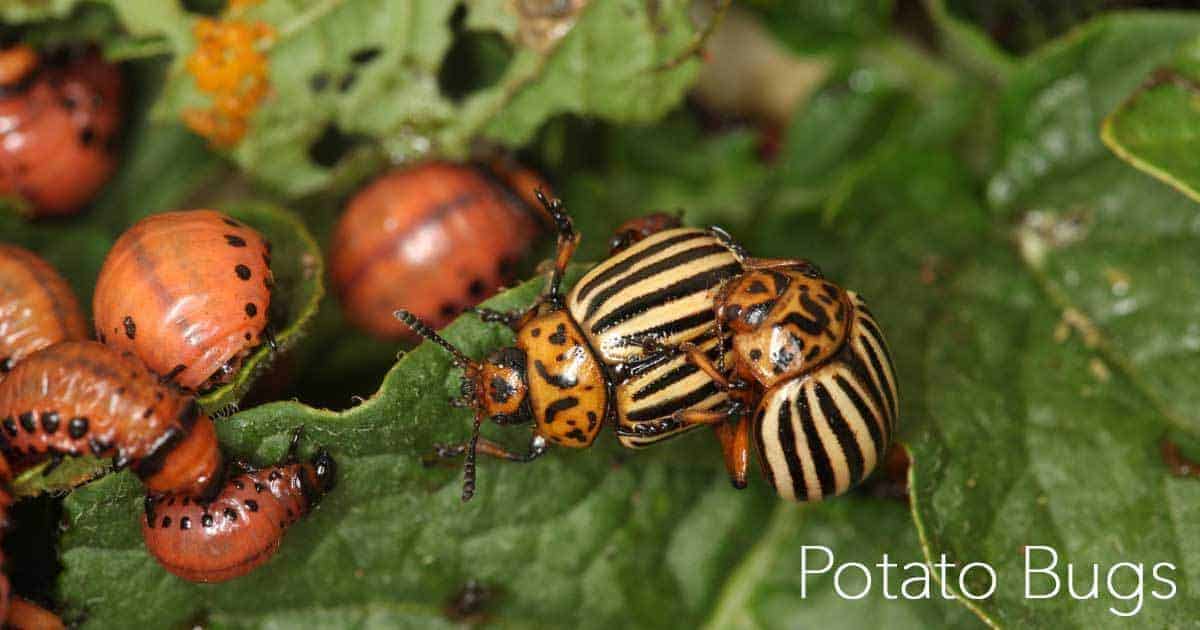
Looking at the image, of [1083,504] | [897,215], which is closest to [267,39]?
[897,215]

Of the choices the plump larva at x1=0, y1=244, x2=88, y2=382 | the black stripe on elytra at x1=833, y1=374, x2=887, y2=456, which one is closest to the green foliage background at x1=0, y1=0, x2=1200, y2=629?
the black stripe on elytra at x1=833, y1=374, x2=887, y2=456

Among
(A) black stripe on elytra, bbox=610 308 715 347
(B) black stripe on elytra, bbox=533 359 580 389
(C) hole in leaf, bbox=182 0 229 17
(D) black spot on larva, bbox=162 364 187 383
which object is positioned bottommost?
(B) black stripe on elytra, bbox=533 359 580 389

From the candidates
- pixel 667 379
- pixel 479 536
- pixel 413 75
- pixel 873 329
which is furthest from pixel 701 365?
pixel 413 75

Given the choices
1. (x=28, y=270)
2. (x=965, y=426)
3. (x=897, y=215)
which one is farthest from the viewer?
(x=897, y=215)

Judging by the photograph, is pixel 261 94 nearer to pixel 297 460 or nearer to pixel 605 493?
pixel 297 460

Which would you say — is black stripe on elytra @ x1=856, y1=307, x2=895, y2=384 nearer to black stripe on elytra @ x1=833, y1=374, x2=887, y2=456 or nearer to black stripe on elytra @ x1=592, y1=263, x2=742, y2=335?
black stripe on elytra @ x1=833, y1=374, x2=887, y2=456

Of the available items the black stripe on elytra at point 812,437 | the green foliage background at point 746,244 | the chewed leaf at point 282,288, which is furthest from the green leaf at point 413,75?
the black stripe on elytra at point 812,437
